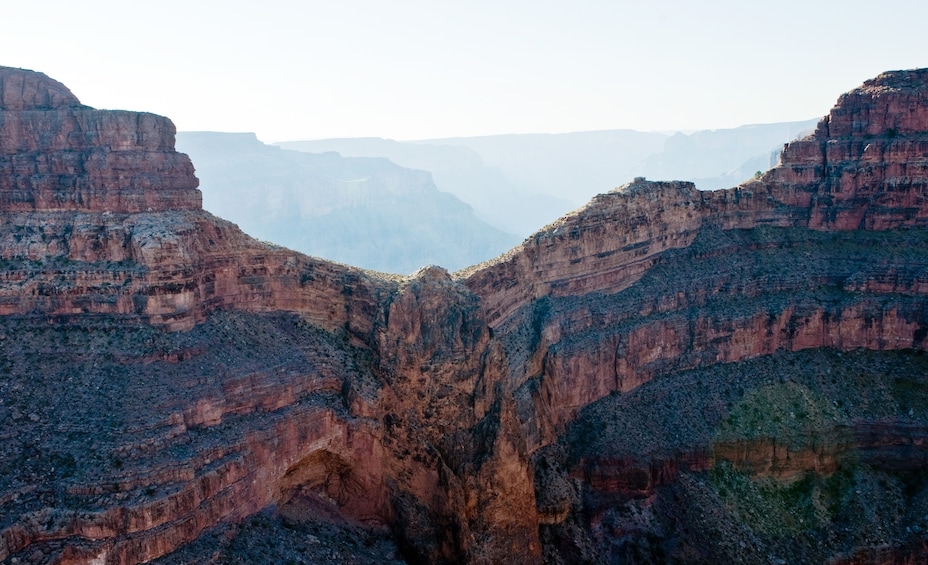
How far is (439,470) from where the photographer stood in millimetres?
38531

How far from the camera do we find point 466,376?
3969 cm

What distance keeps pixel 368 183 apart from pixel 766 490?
15343cm

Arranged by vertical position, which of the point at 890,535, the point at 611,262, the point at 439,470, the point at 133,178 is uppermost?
the point at 133,178

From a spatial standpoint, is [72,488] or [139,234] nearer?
[72,488]

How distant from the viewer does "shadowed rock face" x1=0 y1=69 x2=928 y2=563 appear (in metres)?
34.5

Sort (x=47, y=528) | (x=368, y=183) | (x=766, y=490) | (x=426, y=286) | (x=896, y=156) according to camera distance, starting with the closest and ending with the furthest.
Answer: (x=47, y=528) → (x=426, y=286) → (x=766, y=490) → (x=896, y=156) → (x=368, y=183)

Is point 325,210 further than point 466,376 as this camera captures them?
Yes

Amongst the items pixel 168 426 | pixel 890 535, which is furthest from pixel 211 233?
pixel 890 535

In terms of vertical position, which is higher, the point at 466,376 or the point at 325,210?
the point at 325,210

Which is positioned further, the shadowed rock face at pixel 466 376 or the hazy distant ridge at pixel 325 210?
the hazy distant ridge at pixel 325 210

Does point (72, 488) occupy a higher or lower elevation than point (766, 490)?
higher

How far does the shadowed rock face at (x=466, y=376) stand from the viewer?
34469mm

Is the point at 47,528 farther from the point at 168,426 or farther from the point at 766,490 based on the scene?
the point at 766,490

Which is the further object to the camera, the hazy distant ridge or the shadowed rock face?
the hazy distant ridge
